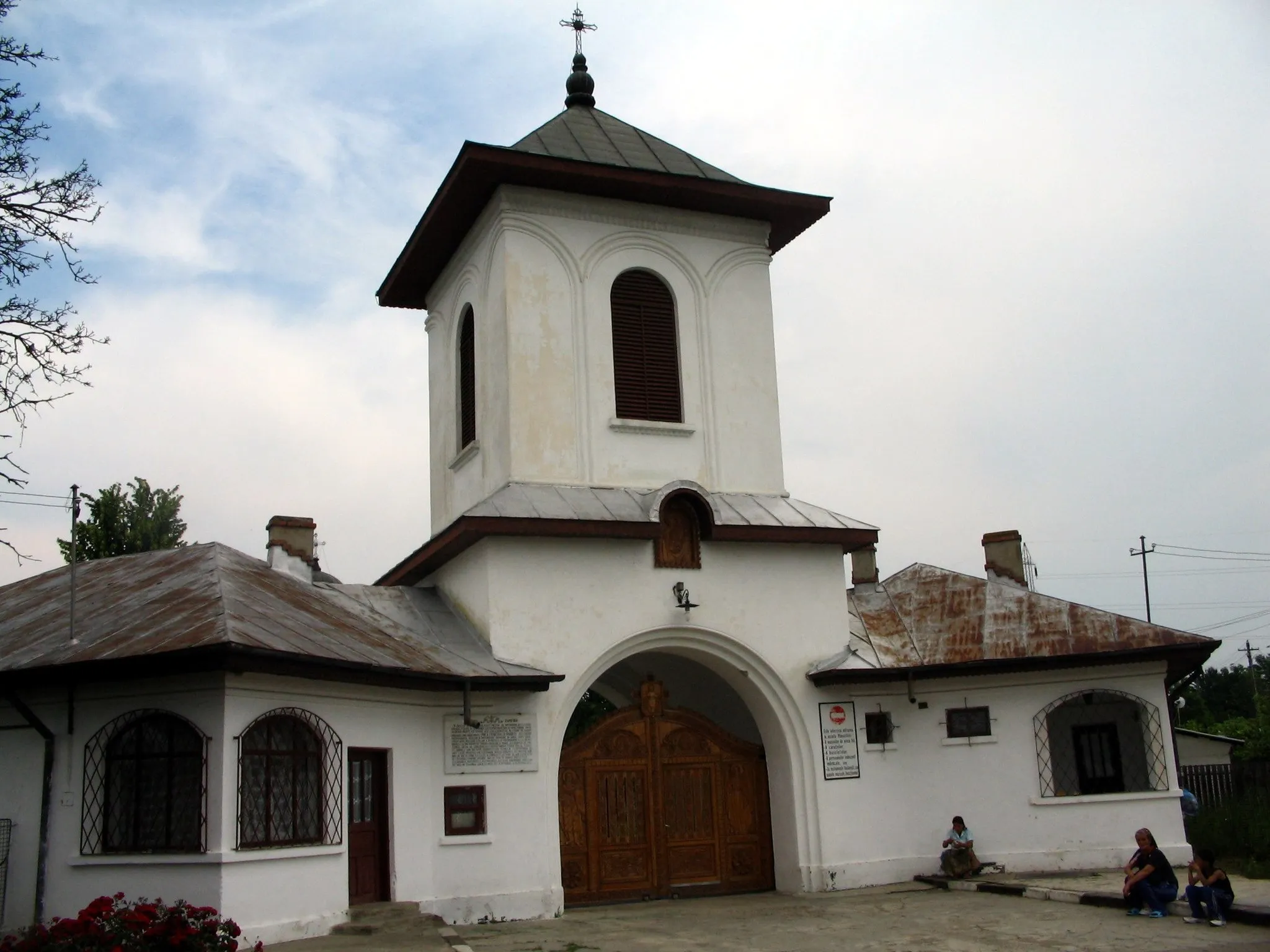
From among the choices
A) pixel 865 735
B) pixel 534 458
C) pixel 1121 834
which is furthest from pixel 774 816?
pixel 534 458

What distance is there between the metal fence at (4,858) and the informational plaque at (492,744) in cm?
395

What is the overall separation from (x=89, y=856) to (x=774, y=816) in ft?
24.5

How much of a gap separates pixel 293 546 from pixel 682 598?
15.1ft

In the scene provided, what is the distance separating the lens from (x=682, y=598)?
14.4 meters

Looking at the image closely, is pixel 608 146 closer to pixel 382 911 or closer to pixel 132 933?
pixel 382 911

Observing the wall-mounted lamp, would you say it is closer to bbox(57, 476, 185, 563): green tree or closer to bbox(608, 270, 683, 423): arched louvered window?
bbox(608, 270, 683, 423): arched louvered window

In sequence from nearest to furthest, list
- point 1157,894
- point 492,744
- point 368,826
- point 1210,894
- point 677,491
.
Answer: point 1210,894, point 1157,894, point 368,826, point 492,744, point 677,491

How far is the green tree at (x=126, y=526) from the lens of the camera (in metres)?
23.5

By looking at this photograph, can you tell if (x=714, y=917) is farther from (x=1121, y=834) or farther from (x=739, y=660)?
(x=1121, y=834)

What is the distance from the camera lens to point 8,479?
865 cm

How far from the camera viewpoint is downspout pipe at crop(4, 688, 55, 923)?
36.1 feet

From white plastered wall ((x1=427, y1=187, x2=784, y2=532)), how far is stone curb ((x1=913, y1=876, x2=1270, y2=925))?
4.97 meters

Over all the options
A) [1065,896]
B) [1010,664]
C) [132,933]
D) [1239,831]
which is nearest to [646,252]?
[1010,664]

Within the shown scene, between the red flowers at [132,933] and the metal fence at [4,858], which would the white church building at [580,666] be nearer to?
the metal fence at [4,858]
